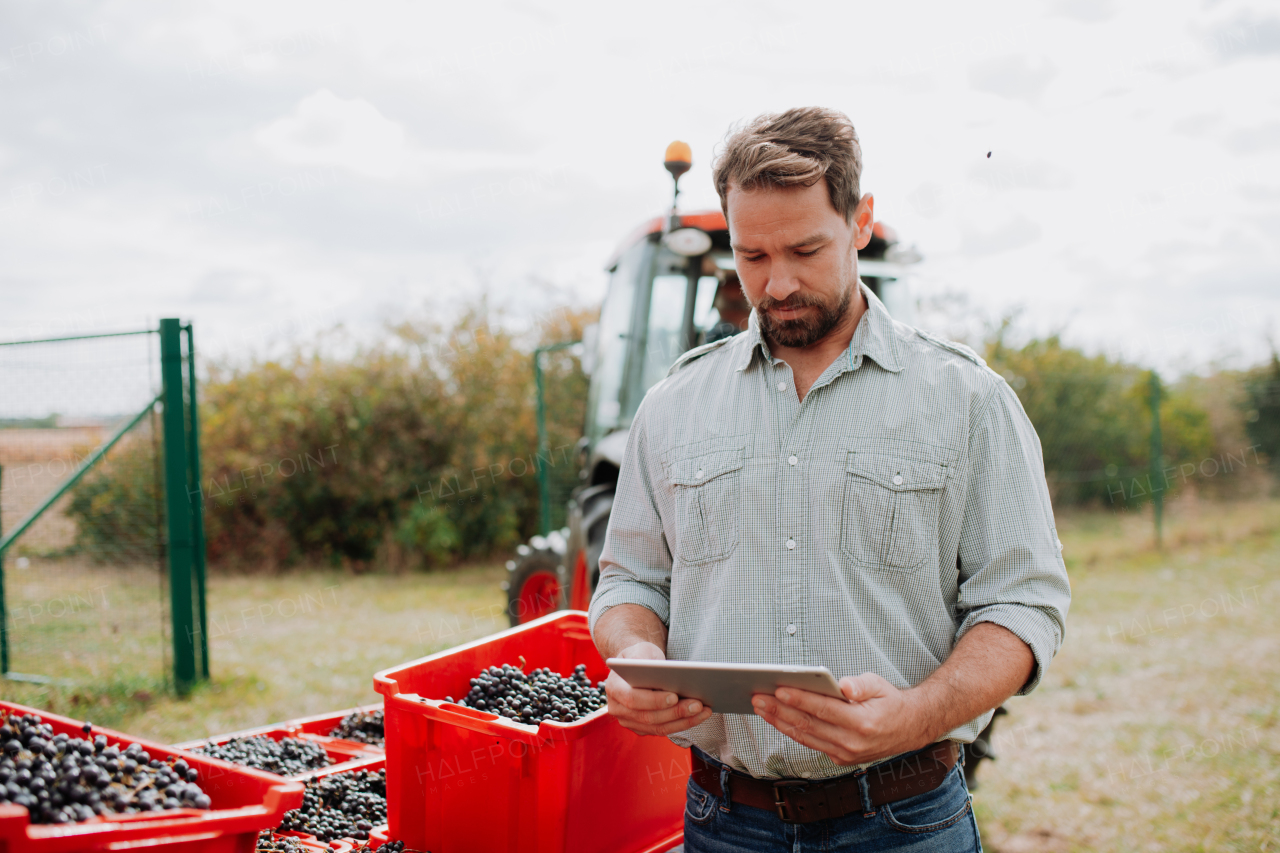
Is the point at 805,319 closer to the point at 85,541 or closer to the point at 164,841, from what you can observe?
the point at 164,841

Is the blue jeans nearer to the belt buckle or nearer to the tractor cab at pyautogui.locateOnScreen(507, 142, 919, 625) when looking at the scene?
the belt buckle

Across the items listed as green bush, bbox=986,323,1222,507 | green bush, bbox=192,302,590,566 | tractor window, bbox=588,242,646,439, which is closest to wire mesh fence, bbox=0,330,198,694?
tractor window, bbox=588,242,646,439

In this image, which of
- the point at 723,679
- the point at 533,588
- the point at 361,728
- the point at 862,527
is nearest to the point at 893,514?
the point at 862,527

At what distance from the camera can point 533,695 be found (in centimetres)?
205

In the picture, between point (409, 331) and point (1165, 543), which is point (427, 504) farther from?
point (1165, 543)

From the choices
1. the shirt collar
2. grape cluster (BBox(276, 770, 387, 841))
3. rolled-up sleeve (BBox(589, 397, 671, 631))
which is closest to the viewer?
the shirt collar

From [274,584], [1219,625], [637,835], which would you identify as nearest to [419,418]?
[274,584]

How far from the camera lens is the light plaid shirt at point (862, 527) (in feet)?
4.66

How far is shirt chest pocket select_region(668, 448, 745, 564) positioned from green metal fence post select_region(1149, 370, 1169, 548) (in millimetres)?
9848

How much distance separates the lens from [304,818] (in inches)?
84.5

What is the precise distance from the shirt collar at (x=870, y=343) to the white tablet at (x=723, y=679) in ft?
1.85

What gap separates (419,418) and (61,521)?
550 cm

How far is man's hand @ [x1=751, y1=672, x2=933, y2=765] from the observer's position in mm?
1247

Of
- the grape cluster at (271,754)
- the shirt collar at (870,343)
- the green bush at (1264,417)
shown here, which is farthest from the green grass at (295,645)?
the green bush at (1264,417)
